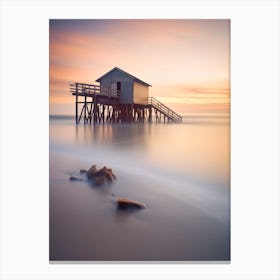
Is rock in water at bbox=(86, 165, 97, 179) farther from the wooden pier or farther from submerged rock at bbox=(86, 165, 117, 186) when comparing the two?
the wooden pier

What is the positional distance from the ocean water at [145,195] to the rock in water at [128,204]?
57 mm

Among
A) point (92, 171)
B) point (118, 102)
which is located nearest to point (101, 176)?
point (92, 171)

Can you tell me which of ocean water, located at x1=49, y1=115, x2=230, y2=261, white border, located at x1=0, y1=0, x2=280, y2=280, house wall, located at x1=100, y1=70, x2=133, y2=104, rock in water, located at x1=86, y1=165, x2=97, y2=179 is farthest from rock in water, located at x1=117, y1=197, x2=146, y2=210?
house wall, located at x1=100, y1=70, x2=133, y2=104

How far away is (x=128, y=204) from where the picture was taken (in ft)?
11.3

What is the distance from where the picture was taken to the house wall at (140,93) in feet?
13.3

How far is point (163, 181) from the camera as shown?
3746mm

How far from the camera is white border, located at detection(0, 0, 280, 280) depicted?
3.54 metres

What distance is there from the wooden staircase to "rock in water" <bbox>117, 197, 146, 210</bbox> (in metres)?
1.34

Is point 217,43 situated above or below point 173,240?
above
